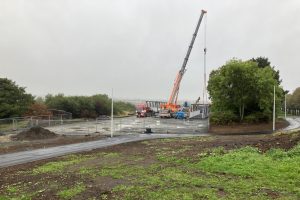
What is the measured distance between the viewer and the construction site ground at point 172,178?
9.06 meters

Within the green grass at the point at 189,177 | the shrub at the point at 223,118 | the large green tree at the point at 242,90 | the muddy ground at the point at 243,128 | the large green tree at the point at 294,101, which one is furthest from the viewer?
the large green tree at the point at 294,101

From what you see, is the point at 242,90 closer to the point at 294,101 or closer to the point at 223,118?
the point at 223,118

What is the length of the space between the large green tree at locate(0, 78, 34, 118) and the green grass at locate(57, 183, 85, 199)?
35328 mm

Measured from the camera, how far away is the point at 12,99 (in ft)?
150

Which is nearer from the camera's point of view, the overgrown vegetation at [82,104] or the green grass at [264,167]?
the green grass at [264,167]

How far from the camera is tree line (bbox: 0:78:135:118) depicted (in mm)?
44344

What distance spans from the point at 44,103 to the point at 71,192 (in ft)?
171

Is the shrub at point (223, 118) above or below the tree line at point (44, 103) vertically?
below

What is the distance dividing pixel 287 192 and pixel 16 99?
42475 mm

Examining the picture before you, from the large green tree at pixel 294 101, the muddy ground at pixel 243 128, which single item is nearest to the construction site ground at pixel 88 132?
the muddy ground at pixel 243 128

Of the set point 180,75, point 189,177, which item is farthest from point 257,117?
point 189,177

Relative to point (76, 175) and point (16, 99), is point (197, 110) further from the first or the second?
point (76, 175)

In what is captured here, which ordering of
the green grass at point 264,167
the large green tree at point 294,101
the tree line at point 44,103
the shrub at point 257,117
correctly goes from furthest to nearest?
1. the large green tree at point 294,101
2. the tree line at point 44,103
3. the shrub at point 257,117
4. the green grass at point 264,167

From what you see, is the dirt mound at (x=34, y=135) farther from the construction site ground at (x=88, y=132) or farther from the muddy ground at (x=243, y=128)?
the muddy ground at (x=243, y=128)
